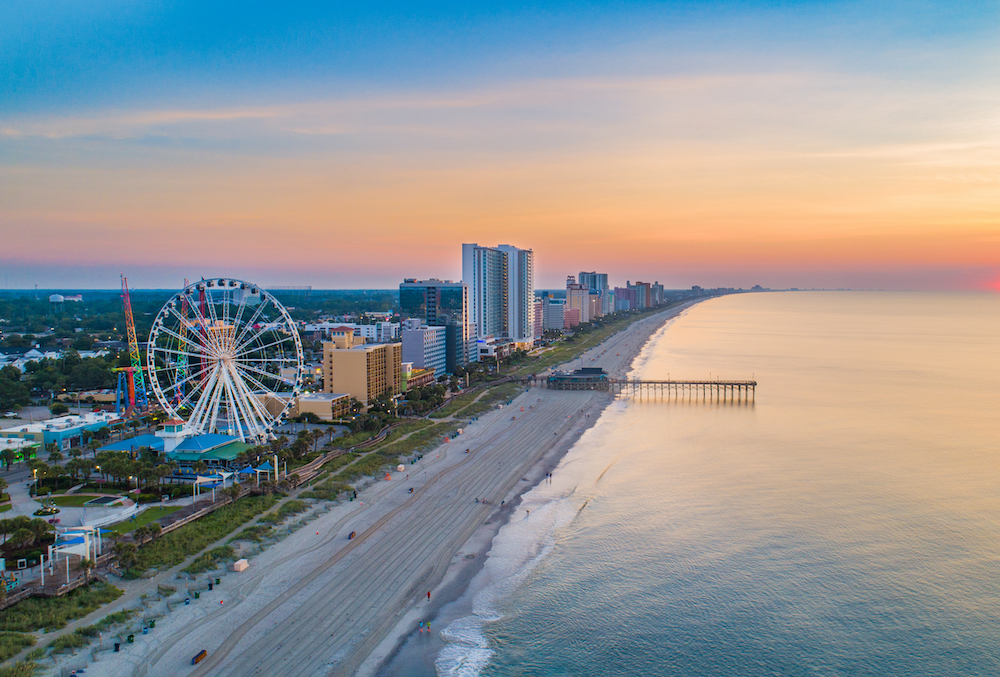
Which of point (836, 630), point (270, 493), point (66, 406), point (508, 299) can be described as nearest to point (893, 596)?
point (836, 630)

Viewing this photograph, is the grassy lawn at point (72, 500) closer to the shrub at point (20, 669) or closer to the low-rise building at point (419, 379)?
the shrub at point (20, 669)

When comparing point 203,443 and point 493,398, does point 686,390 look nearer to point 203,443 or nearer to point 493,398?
point 493,398

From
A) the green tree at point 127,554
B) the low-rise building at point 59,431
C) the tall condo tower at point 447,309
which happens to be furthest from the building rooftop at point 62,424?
the tall condo tower at point 447,309

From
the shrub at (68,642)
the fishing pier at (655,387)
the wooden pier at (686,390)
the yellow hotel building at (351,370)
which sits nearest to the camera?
the shrub at (68,642)

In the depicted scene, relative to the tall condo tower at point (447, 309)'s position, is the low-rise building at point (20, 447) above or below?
below

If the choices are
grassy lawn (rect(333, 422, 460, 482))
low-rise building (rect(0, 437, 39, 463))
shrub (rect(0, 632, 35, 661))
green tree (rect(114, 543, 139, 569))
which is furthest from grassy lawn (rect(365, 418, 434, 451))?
shrub (rect(0, 632, 35, 661))
